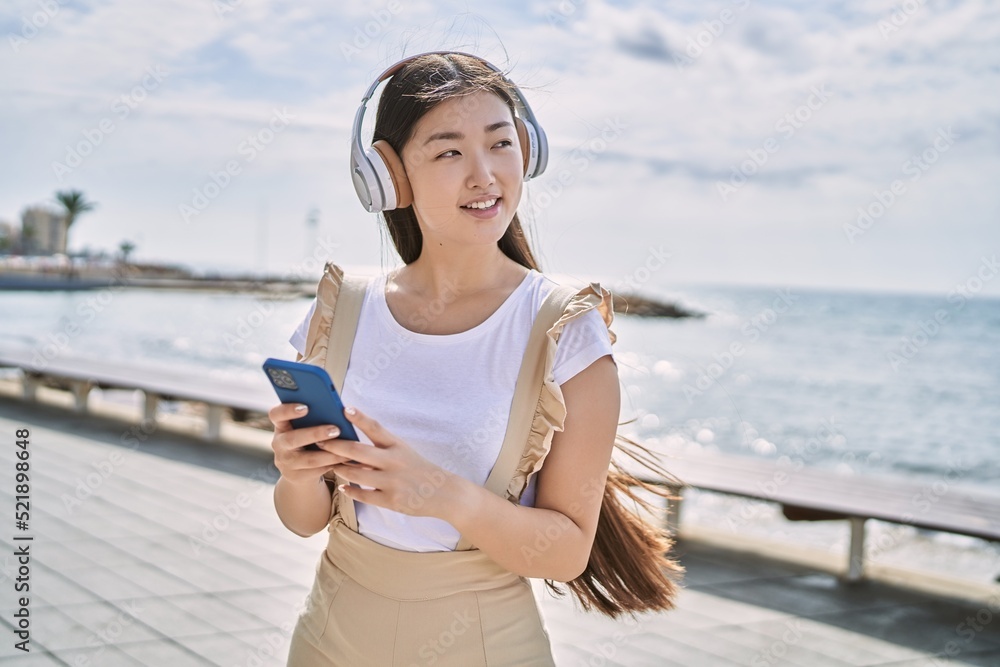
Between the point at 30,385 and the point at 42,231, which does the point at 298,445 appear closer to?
the point at 30,385

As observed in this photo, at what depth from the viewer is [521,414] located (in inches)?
50.9

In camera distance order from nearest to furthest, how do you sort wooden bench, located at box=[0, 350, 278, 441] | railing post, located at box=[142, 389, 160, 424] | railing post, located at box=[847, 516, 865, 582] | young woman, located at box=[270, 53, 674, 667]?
young woman, located at box=[270, 53, 674, 667]
railing post, located at box=[847, 516, 865, 582]
wooden bench, located at box=[0, 350, 278, 441]
railing post, located at box=[142, 389, 160, 424]

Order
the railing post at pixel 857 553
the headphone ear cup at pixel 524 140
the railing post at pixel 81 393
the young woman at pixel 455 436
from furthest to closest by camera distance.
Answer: the railing post at pixel 81 393 < the railing post at pixel 857 553 < the headphone ear cup at pixel 524 140 < the young woman at pixel 455 436

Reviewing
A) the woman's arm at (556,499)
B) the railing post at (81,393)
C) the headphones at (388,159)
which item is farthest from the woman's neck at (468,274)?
the railing post at (81,393)

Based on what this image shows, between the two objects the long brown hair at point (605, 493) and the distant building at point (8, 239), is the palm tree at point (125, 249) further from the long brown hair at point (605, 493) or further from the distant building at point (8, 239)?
the long brown hair at point (605, 493)

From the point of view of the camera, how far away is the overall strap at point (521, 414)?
1.29 meters

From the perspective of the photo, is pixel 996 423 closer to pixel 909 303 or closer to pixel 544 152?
pixel 544 152

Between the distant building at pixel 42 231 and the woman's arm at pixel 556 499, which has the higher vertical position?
the distant building at pixel 42 231

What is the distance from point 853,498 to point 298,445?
411 cm

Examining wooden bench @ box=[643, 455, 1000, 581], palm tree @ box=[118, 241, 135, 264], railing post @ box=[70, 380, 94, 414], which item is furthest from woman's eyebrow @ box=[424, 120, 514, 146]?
palm tree @ box=[118, 241, 135, 264]

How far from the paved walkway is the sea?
0.87 m

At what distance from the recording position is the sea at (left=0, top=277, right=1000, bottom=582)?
8.50 metres

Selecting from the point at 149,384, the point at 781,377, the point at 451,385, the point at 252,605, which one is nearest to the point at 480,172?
the point at 451,385

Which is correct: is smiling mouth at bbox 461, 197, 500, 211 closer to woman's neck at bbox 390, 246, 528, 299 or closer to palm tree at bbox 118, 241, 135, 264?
woman's neck at bbox 390, 246, 528, 299
